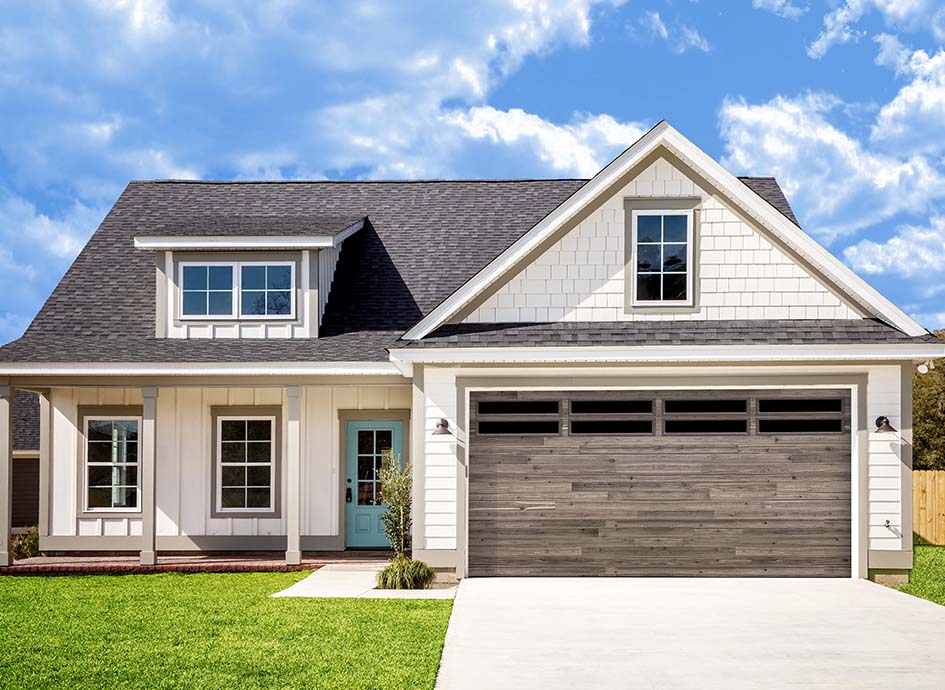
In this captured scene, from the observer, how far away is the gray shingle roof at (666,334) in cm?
1358

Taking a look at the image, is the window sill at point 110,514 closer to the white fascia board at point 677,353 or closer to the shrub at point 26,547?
the shrub at point 26,547

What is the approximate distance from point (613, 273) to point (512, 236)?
508 centimetres

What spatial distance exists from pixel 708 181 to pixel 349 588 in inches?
283

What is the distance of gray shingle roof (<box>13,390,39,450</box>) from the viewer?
26.5m

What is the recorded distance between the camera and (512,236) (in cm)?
1905

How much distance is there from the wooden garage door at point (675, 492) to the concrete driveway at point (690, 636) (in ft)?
1.77

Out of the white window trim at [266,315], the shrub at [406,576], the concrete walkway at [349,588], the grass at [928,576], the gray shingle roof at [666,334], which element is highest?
the white window trim at [266,315]

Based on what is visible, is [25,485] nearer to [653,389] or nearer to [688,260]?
[653,389]

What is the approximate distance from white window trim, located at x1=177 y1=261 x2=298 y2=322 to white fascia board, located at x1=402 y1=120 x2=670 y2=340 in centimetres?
370

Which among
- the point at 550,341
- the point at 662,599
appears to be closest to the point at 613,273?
the point at 550,341

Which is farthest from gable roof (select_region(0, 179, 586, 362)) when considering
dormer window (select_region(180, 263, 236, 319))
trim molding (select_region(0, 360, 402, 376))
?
dormer window (select_region(180, 263, 236, 319))

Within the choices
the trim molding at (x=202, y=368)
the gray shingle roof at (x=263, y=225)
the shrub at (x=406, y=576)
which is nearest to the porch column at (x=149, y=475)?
the trim molding at (x=202, y=368)

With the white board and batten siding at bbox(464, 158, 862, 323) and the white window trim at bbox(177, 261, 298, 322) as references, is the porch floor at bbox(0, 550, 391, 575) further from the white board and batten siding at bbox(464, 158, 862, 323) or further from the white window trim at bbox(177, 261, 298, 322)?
the white board and batten siding at bbox(464, 158, 862, 323)

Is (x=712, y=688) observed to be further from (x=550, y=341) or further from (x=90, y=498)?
(x=90, y=498)
